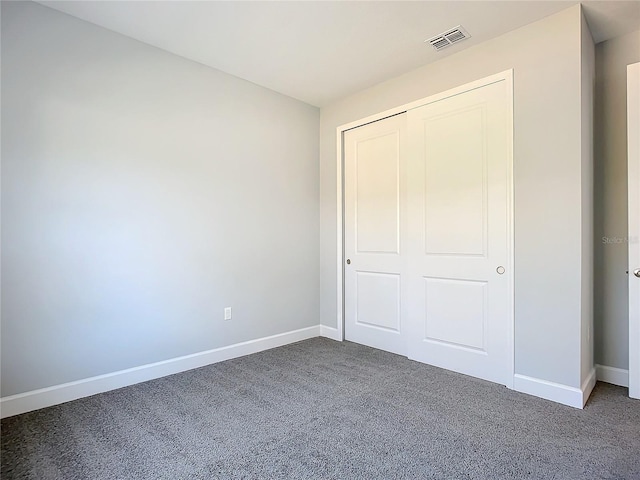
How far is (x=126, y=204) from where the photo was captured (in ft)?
9.00

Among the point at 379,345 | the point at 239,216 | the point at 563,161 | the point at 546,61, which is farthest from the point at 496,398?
the point at 239,216

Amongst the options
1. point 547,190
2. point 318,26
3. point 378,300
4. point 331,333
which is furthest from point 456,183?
point 331,333

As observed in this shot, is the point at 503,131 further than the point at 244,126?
No

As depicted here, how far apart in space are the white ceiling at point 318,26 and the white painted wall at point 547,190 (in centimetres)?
24

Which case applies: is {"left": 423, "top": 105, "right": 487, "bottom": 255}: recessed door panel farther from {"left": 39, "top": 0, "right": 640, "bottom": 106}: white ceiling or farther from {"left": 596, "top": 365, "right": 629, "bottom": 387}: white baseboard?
{"left": 596, "top": 365, "right": 629, "bottom": 387}: white baseboard

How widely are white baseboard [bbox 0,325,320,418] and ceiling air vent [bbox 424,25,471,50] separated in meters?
3.06

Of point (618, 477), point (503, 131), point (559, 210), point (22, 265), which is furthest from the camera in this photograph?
point (503, 131)

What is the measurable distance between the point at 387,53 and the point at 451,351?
2588 millimetres

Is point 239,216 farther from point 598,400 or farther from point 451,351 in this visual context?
point 598,400

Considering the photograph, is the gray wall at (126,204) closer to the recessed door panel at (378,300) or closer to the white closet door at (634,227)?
the recessed door panel at (378,300)

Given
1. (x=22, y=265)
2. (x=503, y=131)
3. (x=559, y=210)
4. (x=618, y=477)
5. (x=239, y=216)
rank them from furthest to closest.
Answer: (x=239, y=216) < (x=503, y=131) < (x=559, y=210) < (x=22, y=265) < (x=618, y=477)

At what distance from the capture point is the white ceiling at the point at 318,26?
2389mm

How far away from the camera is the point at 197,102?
10.4 feet

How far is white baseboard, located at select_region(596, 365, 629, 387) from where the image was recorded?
2697 millimetres
